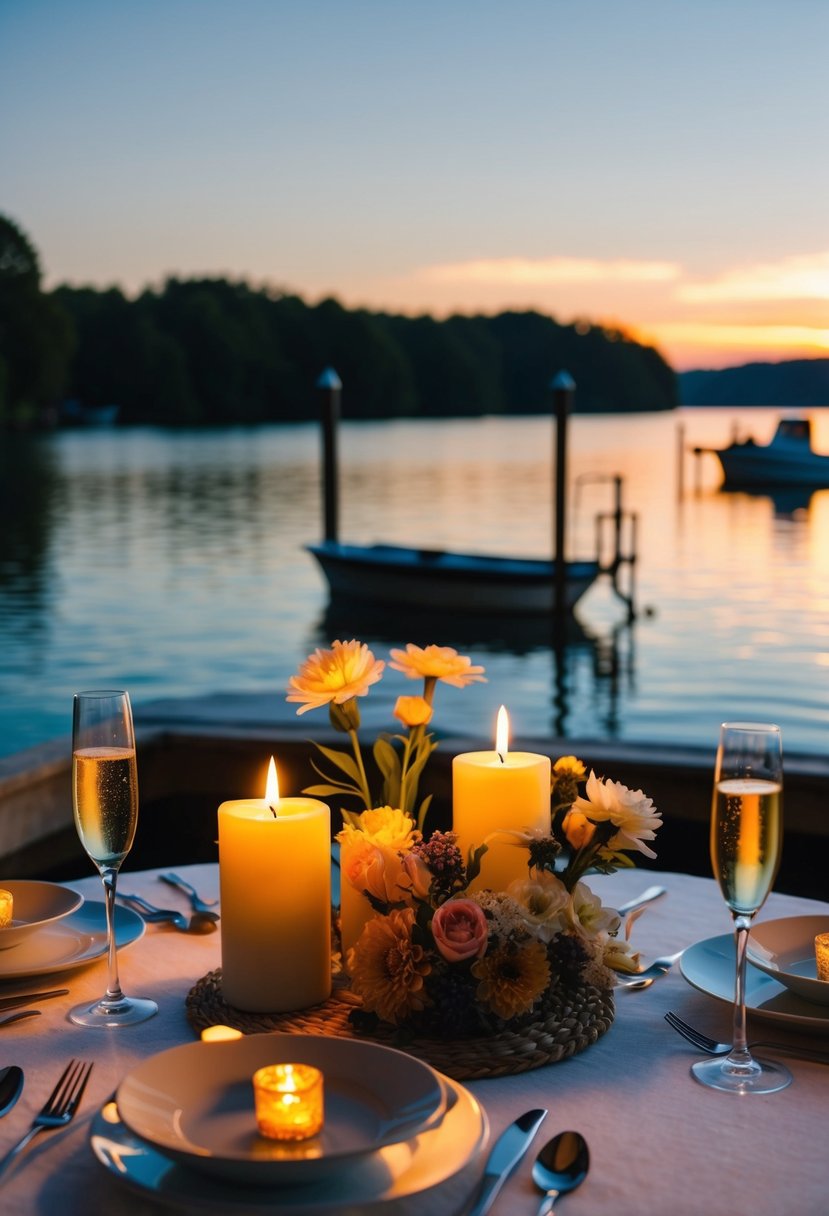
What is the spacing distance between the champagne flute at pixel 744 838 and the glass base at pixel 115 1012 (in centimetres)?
48

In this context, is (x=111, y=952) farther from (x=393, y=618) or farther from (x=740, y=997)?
(x=393, y=618)

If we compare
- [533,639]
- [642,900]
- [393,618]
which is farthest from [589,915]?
[393,618]

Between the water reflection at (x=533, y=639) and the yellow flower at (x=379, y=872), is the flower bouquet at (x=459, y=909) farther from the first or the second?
the water reflection at (x=533, y=639)

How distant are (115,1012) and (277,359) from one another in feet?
197

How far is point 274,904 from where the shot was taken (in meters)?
1.14

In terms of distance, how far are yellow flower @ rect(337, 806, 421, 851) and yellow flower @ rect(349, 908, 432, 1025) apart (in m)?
0.08

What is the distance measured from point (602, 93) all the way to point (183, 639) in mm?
27684

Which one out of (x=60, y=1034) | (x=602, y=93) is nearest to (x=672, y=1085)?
(x=60, y=1034)

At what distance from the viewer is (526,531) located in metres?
34.1

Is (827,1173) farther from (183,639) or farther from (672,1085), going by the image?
(183,639)

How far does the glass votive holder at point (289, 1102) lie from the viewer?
2.92 feet

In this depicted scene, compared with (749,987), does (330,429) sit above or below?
above

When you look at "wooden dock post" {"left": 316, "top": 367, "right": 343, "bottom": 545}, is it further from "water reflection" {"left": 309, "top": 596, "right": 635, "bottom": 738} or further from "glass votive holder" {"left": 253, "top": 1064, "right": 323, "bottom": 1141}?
"glass votive holder" {"left": 253, "top": 1064, "right": 323, "bottom": 1141}

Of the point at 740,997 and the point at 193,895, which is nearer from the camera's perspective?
the point at 740,997
